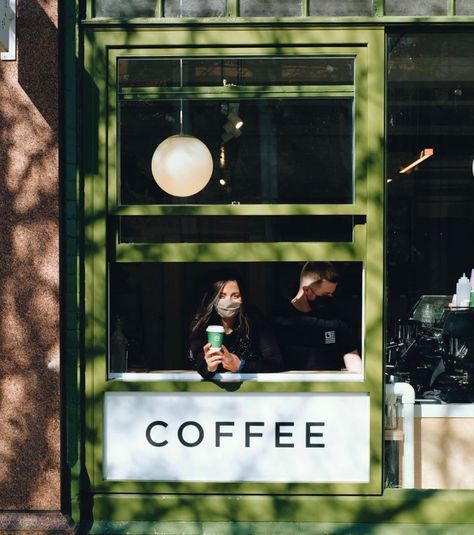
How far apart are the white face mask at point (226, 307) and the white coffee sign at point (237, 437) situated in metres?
0.59

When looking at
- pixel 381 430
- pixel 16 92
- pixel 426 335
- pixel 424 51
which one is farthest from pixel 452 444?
pixel 16 92

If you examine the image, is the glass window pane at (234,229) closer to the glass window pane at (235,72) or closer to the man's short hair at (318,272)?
the man's short hair at (318,272)

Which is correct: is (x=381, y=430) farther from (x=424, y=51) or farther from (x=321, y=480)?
(x=424, y=51)

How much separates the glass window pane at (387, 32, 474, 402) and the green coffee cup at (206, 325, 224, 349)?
56.5 inches

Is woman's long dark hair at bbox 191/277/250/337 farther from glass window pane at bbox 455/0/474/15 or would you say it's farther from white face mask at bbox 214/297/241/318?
glass window pane at bbox 455/0/474/15

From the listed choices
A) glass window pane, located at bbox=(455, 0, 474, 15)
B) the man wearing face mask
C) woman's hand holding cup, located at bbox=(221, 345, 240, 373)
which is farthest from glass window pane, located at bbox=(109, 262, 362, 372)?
glass window pane, located at bbox=(455, 0, 474, 15)

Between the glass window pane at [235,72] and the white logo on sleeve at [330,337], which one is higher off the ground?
the glass window pane at [235,72]

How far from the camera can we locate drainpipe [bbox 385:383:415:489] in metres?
6.55

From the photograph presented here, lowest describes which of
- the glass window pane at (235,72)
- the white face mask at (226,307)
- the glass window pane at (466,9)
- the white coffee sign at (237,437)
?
the white coffee sign at (237,437)

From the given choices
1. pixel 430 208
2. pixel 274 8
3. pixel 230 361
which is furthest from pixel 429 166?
pixel 230 361

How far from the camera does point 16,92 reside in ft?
20.6

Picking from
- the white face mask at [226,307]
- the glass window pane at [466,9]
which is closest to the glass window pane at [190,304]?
the white face mask at [226,307]

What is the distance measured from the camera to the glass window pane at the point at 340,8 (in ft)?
20.9

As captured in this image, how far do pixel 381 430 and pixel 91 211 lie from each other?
2511mm
